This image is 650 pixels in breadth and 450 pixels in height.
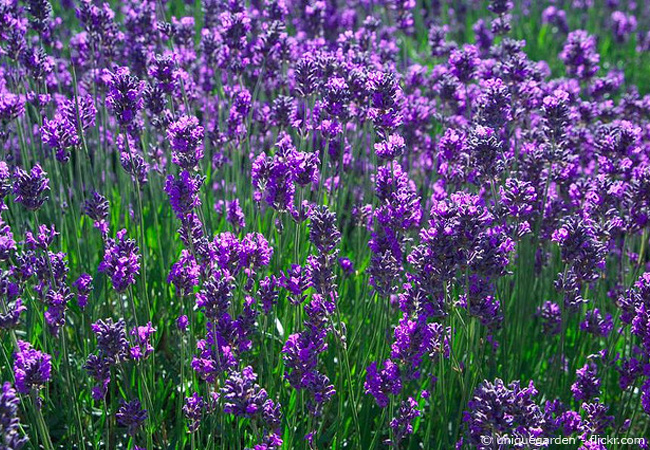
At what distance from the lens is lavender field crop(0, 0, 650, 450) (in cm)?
243

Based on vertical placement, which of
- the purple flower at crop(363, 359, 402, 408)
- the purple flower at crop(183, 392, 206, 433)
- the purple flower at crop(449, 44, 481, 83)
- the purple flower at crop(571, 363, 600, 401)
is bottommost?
the purple flower at crop(571, 363, 600, 401)

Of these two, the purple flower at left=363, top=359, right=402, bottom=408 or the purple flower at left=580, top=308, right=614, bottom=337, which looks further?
the purple flower at left=580, top=308, right=614, bottom=337

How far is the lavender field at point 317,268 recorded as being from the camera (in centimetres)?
243

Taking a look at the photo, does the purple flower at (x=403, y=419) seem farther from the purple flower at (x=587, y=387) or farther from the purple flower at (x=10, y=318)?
the purple flower at (x=10, y=318)

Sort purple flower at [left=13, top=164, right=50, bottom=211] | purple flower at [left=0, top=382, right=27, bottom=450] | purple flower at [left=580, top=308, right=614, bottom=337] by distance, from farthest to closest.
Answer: purple flower at [left=580, top=308, right=614, bottom=337], purple flower at [left=13, top=164, right=50, bottom=211], purple flower at [left=0, top=382, right=27, bottom=450]

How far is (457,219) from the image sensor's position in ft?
7.83

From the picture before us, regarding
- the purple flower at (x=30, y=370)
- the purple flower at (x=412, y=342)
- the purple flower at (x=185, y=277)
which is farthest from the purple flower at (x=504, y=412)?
the purple flower at (x=30, y=370)

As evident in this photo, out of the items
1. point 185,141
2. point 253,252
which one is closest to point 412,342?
point 253,252

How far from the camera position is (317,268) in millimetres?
2445

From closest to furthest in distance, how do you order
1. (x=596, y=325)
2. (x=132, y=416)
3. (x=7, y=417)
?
1. (x=7, y=417)
2. (x=132, y=416)
3. (x=596, y=325)

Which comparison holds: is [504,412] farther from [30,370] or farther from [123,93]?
[123,93]

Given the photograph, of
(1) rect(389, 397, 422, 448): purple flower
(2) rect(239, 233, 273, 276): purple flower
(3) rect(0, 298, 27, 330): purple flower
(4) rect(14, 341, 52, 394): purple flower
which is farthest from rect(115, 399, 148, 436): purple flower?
(1) rect(389, 397, 422, 448): purple flower

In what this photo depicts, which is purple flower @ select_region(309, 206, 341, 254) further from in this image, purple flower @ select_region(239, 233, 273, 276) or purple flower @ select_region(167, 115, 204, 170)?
purple flower @ select_region(167, 115, 204, 170)

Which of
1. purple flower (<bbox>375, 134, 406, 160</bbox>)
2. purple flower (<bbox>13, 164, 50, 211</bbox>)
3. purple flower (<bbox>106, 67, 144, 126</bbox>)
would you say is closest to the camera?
purple flower (<bbox>13, 164, 50, 211</bbox>)
